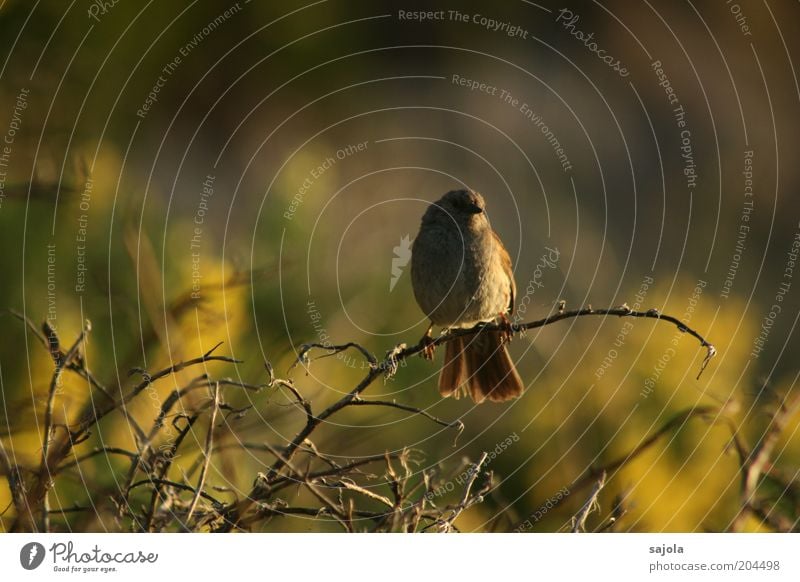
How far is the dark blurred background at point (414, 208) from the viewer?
2977 mm

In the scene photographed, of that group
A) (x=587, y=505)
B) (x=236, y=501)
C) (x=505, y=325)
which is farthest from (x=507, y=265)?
(x=236, y=501)

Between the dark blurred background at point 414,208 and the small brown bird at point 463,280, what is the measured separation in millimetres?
113

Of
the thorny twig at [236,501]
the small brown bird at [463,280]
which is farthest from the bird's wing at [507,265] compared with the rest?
the thorny twig at [236,501]

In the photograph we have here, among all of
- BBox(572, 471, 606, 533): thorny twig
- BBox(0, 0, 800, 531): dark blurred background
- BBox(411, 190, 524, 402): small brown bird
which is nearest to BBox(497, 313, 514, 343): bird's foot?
BBox(411, 190, 524, 402): small brown bird

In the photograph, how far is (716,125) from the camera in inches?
179

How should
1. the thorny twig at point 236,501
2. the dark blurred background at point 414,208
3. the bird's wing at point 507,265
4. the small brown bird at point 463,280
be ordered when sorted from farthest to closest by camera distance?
the bird's wing at point 507,265 < the small brown bird at point 463,280 < the dark blurred background at point 414,208 < the thorny twig at point 236,501

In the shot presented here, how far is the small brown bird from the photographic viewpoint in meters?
3.54

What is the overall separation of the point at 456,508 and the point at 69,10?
8.65 ft

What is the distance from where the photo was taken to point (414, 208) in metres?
3.86

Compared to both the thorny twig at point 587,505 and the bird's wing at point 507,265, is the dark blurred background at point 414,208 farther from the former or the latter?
the thorny twig at point 587,505

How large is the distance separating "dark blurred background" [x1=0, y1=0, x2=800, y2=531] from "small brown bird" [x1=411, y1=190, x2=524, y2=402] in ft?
0.37

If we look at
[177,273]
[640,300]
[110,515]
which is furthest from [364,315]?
[110,515]

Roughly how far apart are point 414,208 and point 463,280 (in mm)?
482
